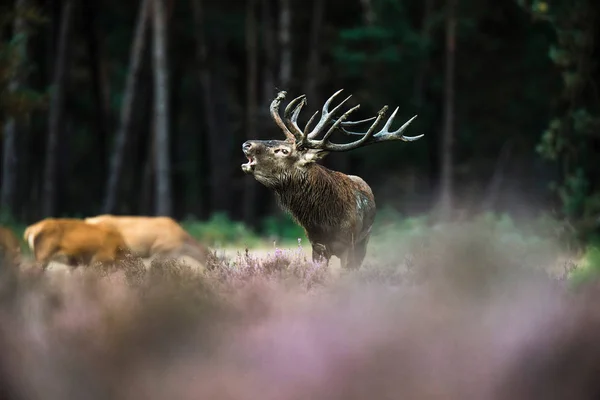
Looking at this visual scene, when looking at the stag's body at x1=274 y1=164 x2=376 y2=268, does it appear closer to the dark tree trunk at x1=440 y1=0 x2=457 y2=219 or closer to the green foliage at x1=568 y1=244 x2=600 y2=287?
the green foliage at x1=568 y1=244 x2=600 y2=287

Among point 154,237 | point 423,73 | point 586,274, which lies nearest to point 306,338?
point 586,274

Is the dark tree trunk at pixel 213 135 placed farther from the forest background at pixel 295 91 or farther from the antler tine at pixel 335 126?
the antler tine at pixel 335 126

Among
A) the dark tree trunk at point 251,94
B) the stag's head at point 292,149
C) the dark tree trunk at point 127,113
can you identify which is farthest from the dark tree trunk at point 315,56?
Result: the stag's head at point 292,149

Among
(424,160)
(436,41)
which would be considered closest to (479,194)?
(424,160)

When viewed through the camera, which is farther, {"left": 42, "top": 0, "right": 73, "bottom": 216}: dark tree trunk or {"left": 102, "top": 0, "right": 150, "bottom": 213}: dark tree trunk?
{"left": 42, "top": 0, "right": 73, "bottom": 216}: dark tree trunk

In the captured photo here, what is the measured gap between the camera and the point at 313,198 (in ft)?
22.2

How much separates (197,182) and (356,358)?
1211 inches

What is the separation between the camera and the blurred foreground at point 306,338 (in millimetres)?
3922

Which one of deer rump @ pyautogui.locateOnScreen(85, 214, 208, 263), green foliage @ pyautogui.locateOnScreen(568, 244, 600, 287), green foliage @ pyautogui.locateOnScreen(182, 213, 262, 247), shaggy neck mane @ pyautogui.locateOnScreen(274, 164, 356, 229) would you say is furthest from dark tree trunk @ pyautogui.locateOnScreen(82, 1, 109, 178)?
green foliage @ pyautogui.locateOnScreen(568, 244, 600, 287)

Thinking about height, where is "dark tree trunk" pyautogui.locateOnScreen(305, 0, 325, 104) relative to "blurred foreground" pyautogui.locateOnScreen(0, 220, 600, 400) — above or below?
above

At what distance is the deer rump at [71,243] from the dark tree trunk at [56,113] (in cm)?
1166

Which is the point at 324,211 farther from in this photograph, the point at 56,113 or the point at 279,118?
the point at 56,113

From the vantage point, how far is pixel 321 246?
6.90 m

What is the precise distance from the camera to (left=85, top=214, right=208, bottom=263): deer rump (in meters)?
9.23
